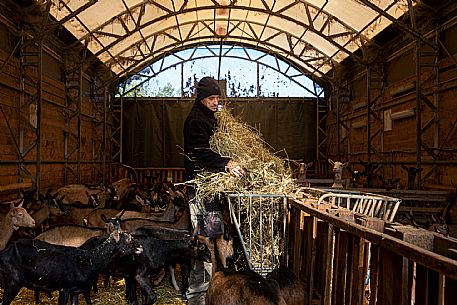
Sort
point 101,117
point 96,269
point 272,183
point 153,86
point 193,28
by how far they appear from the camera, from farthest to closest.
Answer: point 153,86
point 101,117
point 193,28
point 96,269
point 272,183

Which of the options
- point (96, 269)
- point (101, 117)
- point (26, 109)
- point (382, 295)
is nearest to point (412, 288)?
point (382, 295)

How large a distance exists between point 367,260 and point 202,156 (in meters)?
2.42

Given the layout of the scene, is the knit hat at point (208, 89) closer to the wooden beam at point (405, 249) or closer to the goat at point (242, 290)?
the goat at point (242, 290)

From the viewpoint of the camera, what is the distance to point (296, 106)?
21.8 m

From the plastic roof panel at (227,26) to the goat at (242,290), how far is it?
→ 896 centimetres

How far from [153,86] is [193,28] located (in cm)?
398

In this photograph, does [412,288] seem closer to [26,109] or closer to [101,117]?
[26,109]

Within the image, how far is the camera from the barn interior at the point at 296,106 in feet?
11.7

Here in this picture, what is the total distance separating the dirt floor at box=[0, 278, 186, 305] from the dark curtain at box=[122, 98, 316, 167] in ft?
48.2

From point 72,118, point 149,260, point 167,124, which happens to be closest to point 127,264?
point 149,260

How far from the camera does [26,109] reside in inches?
481

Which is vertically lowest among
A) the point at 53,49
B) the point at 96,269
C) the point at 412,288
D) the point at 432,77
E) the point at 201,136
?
the point at 96,269

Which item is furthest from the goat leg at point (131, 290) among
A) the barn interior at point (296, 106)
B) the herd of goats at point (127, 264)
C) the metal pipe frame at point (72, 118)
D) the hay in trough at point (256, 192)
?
the metal pipe frame at point (72, 118)

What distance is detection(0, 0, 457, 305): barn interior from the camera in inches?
141
